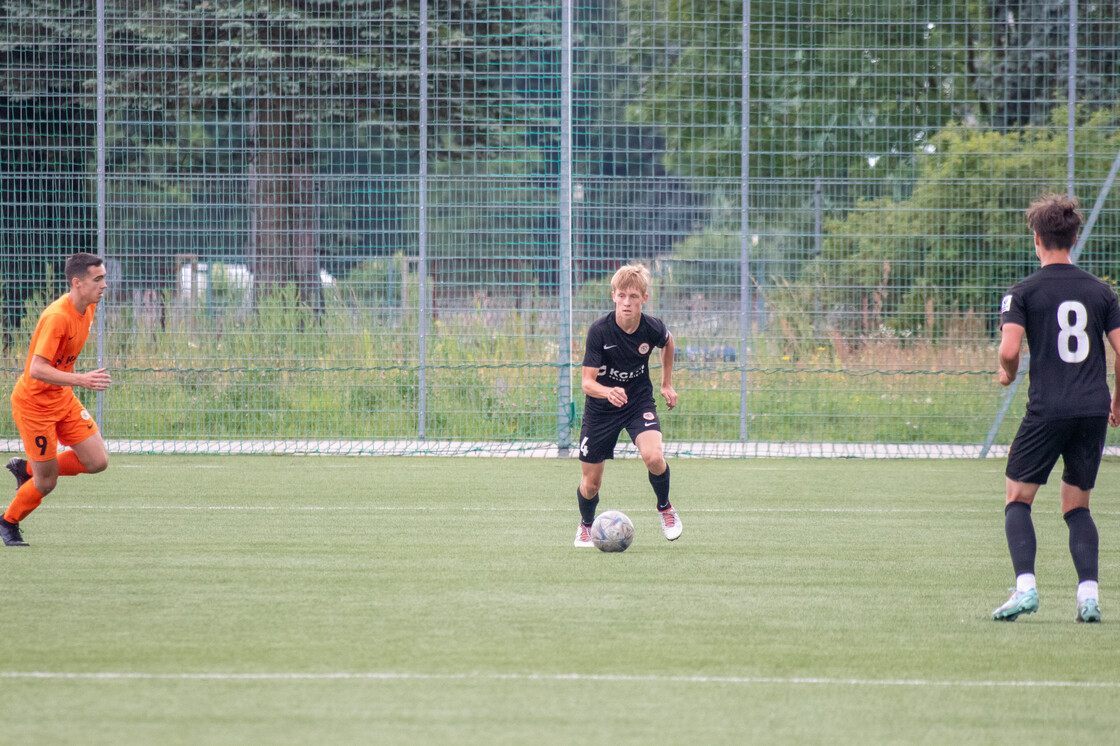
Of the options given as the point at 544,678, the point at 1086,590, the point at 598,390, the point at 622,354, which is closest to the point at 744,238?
the point at 622,354

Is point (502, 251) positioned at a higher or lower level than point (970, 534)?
higher

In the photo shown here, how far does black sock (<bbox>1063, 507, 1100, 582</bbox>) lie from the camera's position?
17.8 feet

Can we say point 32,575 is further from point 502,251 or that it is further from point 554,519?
point 502,251

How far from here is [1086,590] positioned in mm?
5418

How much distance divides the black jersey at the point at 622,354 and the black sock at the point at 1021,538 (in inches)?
98.3

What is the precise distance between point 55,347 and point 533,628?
12.2 ft

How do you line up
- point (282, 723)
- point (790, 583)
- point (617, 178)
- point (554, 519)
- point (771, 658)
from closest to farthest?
point (282, 723), point (771, 658), point (790, 583), point (554, 519), point (617, 178)

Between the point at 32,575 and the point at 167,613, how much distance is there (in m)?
1.32

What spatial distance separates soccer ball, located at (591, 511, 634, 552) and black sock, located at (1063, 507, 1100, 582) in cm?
253

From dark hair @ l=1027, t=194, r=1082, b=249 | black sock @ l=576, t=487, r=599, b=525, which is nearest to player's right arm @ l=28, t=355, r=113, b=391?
black sock @ l=576, t=487, r=599, b=525

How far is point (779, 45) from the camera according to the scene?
1404cm

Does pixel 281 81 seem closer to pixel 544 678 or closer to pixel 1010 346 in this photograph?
pixel 1010 346

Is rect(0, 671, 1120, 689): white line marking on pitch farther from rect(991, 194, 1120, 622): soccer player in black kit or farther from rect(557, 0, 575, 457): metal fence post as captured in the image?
rect(557, 0, 575, 457): metal fence post

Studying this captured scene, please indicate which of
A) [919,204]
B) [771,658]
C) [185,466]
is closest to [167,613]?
[771,658]
